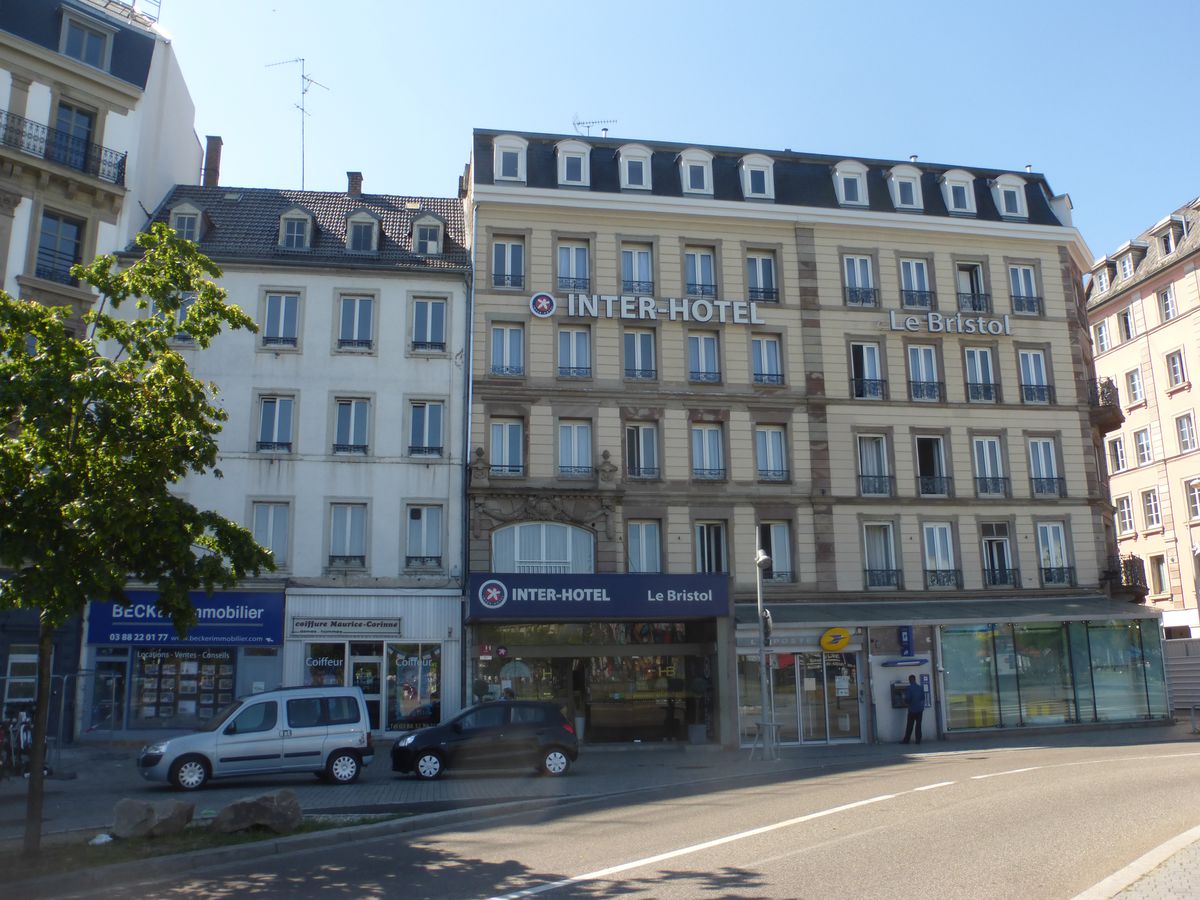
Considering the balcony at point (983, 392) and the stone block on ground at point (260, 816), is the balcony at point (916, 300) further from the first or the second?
the stone block on ground at point (260, 816)

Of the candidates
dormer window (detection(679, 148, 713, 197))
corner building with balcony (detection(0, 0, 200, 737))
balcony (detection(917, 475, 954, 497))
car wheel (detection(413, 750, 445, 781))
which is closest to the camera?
car wheel (detection(413, 750, 445, 781))

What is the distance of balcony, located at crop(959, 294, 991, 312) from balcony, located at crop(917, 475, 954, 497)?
18.8 ft

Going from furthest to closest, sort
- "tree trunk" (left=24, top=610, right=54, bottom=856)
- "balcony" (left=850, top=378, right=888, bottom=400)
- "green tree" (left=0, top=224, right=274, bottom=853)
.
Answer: "balcony" (left=850, top=378, right=888, bottom=400)
"green tree" (left=0, top=224, right=274, bottom=853)
"tree trunk" (left=24, top=610, right=54, bottom=856)

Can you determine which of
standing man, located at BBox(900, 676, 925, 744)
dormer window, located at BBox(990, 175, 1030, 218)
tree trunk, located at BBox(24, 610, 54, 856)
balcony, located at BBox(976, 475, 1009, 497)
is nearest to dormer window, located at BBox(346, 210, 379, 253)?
standing man, located at BBox(900, 676, 925, 744)

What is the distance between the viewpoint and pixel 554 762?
2044cm

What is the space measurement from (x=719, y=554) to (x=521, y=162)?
13194mm

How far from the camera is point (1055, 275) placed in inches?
1344

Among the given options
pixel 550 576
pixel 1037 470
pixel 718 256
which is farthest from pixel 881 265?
pixel 550 576

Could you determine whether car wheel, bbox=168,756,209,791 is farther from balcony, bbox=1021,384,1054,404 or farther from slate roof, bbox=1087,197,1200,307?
slate roof, bbox=1087,197,1200,307

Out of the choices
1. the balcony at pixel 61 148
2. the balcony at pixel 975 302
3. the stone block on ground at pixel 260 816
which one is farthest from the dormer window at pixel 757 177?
the stone block on ground at pixel 260 816

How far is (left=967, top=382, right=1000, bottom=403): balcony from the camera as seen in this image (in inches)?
1278

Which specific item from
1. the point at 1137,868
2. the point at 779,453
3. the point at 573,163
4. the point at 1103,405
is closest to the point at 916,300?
the point at 779,453

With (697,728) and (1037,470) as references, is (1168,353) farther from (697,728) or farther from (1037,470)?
(697,728)

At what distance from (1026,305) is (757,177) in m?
9.74
